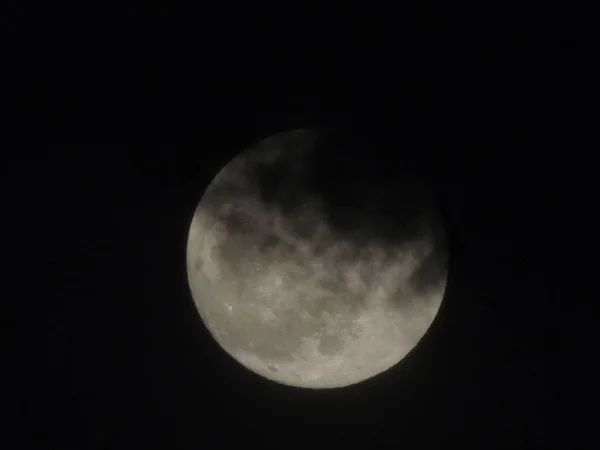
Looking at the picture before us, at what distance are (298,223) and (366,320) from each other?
2.35 ft

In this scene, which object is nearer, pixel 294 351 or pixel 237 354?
pixel 294 351

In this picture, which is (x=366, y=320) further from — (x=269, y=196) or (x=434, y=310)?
(x=269, y=196)

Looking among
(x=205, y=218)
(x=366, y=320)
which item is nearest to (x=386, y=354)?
(x=366, y=320)

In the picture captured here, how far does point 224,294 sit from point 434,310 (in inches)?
52.7

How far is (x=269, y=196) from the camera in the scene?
3566mm

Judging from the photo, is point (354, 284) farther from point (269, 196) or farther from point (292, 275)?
point (269, 196)

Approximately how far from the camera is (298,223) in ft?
11.4

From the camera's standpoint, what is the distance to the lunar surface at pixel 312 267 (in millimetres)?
3453

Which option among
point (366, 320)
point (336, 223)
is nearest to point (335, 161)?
point (336, 223)

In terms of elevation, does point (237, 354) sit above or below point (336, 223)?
below

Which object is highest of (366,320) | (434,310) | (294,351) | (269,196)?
(269,196)

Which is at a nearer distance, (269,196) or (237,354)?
(269,196)

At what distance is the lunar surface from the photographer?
3453 millimetres

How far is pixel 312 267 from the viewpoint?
3.44m
